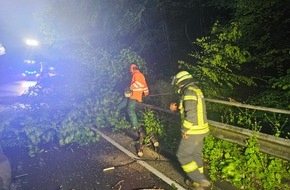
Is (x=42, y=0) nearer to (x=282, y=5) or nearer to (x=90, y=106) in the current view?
(x=90, y=106)

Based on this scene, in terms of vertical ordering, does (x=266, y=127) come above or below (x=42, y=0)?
below

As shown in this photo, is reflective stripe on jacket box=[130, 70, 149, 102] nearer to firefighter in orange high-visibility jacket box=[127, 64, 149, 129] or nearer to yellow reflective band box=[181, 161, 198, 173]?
firefighter in orange high-visibility jacket box=[127, 64, 149, 129]

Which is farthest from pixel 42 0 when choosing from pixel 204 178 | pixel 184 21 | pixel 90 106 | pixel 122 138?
pixel 204 178

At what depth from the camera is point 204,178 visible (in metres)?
5.16

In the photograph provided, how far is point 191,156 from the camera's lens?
207 inches

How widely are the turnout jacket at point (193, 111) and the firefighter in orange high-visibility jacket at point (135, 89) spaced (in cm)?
267

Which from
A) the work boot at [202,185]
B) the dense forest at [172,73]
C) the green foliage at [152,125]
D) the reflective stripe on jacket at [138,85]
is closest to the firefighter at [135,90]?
the reflective stripe on jacket at [138,85]

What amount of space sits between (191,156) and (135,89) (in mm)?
3074

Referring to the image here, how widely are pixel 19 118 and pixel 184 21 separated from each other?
25.3 ft

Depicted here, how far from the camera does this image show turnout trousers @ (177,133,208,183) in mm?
5141

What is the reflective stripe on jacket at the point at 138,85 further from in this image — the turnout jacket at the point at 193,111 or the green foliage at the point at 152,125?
the turnout jacket at the point at 193,111

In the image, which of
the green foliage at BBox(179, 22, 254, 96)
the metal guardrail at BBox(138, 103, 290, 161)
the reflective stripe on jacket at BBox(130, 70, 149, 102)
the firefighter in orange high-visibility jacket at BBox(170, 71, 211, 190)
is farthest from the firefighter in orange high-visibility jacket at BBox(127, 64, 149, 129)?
the firefighter in orange high-visibility jacket at BBox(170, 71, 211, 190)

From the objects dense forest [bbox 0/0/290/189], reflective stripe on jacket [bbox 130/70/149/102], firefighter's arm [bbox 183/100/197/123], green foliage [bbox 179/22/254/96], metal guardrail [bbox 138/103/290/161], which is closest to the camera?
metal guardrail [bbox 138/103/290/161]

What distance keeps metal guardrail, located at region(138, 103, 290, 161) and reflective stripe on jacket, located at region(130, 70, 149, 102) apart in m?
2.38
